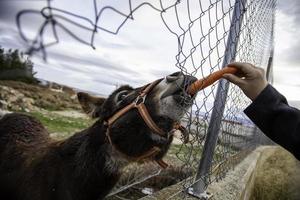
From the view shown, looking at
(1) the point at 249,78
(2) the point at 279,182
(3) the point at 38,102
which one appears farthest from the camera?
(3) the point at 38,102

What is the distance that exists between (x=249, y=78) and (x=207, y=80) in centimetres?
30

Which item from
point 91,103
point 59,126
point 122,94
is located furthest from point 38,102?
point 122,94

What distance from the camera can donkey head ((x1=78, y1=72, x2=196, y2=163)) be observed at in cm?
217

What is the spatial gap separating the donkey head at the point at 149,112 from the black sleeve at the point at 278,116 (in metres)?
0.42

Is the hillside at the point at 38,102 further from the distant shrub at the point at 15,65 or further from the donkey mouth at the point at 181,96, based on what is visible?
the distant shrub at the point at 15,65

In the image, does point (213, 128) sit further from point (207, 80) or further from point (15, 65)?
point (15, 65)

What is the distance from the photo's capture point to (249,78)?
2.15 m

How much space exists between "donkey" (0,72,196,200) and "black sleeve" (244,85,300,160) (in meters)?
0.43

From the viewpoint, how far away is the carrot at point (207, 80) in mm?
2033

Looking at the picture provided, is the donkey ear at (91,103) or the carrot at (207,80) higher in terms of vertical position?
the carrot at (207,80)

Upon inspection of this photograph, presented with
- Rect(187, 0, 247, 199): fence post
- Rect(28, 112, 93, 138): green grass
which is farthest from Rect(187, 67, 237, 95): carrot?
Rect(28, 112, 93, 138): green grass

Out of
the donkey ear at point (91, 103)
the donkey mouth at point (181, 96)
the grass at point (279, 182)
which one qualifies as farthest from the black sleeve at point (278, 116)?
the grass at point (279, 182)

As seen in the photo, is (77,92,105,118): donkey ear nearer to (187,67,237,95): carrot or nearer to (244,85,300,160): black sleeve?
(187,67,237,95): carrot

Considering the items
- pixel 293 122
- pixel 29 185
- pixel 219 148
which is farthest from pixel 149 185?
pixel 293 122
